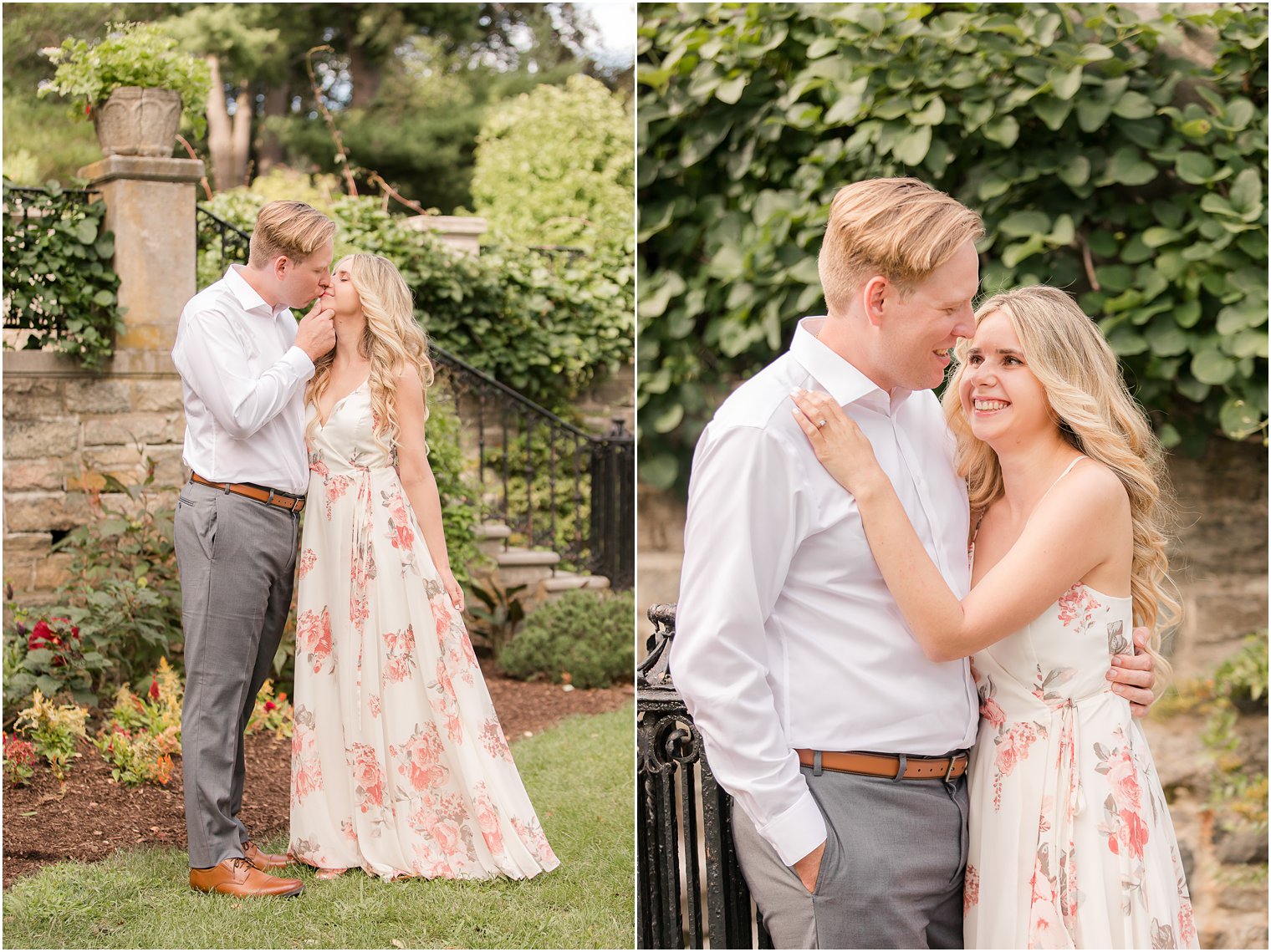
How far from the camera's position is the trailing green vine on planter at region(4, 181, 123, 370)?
15.5 feet

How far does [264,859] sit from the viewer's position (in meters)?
3.39

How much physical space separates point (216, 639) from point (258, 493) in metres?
0.43

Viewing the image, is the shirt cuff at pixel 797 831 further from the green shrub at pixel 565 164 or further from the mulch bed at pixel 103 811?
the green shrub at pixel 565 164

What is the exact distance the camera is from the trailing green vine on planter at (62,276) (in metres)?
4.74

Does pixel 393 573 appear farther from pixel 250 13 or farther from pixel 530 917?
pixel 250 13

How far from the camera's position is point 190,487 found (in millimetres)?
3180

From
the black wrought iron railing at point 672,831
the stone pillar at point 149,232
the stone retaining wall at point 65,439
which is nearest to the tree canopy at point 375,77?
the stone pillar at point 149,232

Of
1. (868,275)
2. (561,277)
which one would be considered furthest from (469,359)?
(868,275)

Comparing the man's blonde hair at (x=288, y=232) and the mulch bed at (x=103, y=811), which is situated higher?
the man's blonde hair at (x=288, y=232)

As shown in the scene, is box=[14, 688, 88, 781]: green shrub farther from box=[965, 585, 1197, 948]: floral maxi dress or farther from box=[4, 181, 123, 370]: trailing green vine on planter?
box=[965, 585, 1197, 948]: floral maxi dress

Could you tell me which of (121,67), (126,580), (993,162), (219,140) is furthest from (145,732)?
(219,140)

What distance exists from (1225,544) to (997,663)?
2.99 metres

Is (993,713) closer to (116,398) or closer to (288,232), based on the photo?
(288,232)

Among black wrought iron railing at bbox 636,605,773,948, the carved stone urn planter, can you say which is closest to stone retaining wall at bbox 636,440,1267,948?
black wrought iron railing at bbox 636,605,773,948
